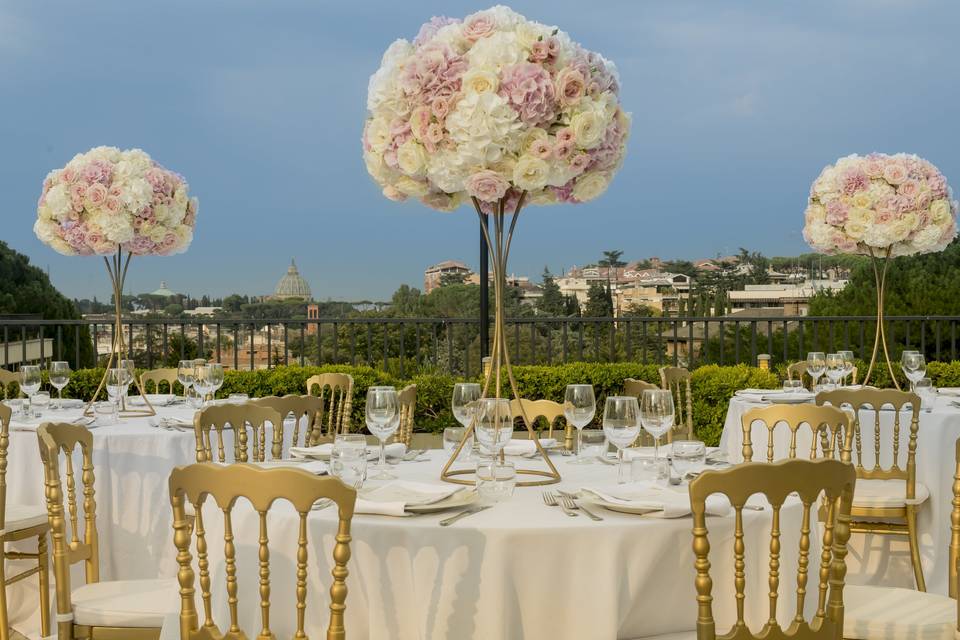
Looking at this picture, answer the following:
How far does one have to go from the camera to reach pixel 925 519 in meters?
4.49

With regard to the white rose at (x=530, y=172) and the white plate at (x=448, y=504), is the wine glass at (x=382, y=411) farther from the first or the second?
the white rose at (x=530, y=172)

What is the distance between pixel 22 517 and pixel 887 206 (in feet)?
14.6

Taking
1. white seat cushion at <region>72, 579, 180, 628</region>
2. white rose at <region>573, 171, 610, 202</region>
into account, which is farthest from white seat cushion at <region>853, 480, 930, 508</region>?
white seat cushion at <region>72, 579, 180, 628</region>

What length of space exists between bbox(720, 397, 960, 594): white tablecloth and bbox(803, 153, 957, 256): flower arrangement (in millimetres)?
1075

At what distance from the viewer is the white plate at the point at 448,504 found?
225 cm

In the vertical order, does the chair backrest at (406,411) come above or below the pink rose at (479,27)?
below

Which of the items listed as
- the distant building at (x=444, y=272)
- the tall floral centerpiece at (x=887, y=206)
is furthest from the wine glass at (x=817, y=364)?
the distant building at (x=444, y=272)

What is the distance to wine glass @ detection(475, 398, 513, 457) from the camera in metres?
2.54

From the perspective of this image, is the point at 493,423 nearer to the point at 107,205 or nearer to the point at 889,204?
the point at 107,205

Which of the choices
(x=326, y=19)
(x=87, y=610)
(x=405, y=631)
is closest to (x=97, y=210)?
(x=87, y=610)

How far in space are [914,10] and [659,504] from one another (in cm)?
1993

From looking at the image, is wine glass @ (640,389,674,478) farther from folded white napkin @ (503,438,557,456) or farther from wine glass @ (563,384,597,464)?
folded white napkin @ (503,438,557,456)

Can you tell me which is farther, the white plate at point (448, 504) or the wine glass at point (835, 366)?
the wine glass at point (835, 366)

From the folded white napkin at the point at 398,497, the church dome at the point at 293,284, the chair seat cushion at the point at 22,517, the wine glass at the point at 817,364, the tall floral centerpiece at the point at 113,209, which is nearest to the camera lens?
the folded white napkin at the point at 398,497
